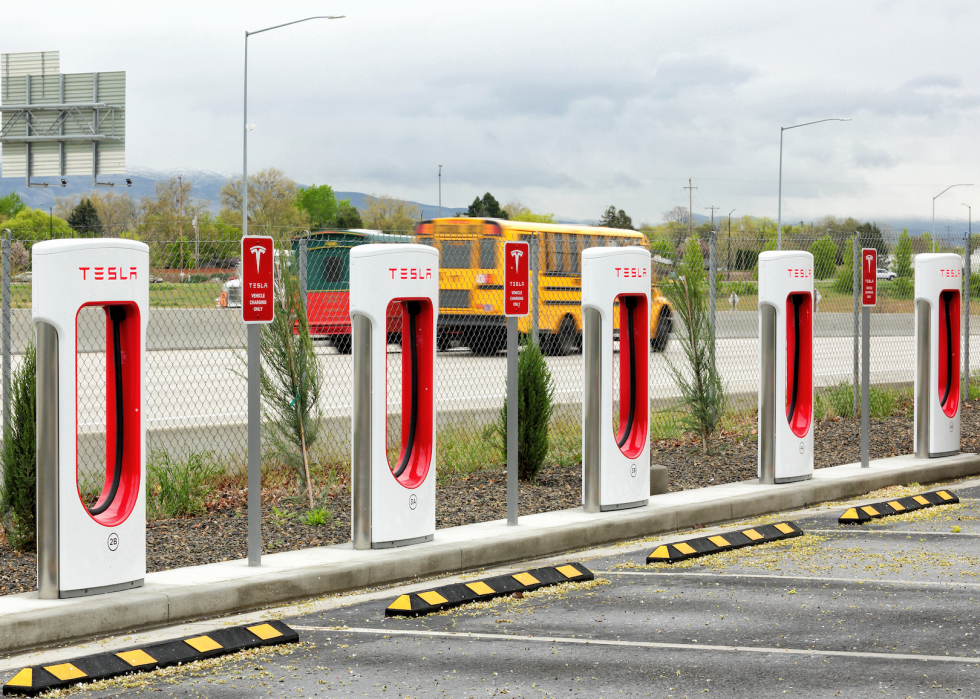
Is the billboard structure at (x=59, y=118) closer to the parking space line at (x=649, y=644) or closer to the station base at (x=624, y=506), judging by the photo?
the station base at (x=624, y=506)

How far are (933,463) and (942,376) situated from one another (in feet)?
3.09

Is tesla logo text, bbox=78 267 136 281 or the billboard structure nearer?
tesla logo text, bbox=78 267 136 281

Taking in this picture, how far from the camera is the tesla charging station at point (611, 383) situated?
8.39m

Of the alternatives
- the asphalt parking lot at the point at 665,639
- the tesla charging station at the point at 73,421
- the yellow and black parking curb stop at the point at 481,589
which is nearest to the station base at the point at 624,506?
the asphalt parking lot at the point at 665,639

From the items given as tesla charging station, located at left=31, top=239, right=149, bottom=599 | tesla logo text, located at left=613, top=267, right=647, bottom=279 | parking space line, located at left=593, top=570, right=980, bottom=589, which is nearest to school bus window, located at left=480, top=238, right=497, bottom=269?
tesla logo text, located at left=613, top=267, right=647, bottom=279

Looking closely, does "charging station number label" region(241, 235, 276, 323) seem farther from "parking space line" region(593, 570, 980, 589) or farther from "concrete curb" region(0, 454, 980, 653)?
"parking space line" region(593, 570, 980, 589)

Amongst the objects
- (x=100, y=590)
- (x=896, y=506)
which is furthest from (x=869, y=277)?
(x=100, y=590)

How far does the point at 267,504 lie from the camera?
861 centimetres

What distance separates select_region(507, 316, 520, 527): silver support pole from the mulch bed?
1.90ft

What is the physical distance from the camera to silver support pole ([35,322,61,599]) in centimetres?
580

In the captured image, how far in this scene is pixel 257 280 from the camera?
6.70m

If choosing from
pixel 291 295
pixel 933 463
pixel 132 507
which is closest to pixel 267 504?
pixel 291 295

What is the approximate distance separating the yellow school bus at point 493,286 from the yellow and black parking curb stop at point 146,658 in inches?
494

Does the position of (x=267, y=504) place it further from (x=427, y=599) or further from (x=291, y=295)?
(x=427, y=599)
